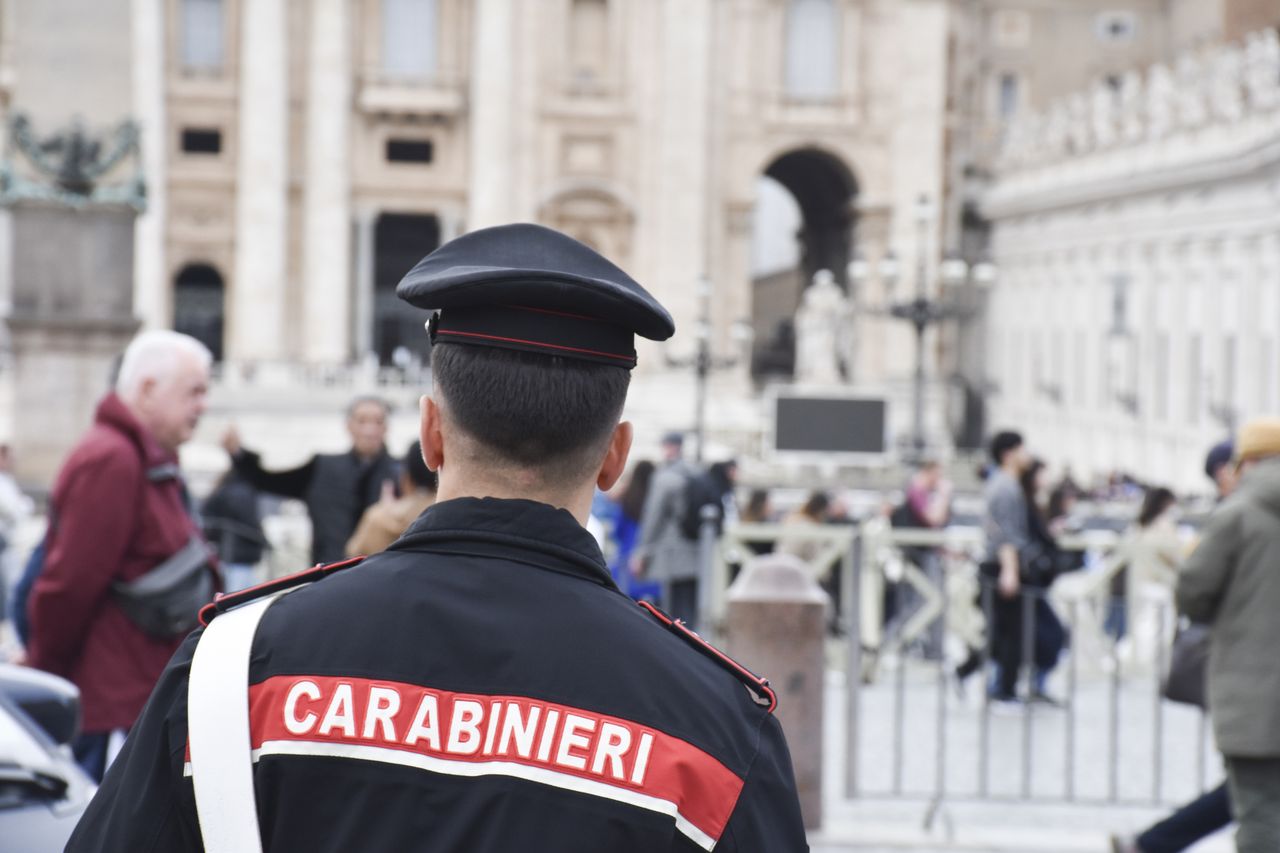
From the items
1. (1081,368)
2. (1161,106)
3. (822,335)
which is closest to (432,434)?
(822,335)

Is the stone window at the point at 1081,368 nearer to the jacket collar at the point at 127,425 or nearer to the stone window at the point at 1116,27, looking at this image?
the stone window at the point at 1116,27

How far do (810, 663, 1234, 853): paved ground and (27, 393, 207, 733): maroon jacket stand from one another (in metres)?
3.22

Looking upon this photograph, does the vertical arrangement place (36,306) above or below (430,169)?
below

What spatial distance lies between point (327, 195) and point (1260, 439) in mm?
40072

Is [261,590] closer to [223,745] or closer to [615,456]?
[223,745]

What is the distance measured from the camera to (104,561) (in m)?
4.84

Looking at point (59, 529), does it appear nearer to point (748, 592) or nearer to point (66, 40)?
point (748, 592)

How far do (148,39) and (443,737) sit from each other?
43.6 m

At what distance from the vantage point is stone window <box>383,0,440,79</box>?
148 feet

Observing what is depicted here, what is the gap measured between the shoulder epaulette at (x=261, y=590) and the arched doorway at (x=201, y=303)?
4504 cm

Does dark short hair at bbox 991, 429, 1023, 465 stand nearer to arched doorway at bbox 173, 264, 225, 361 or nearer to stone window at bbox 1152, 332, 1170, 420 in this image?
stone window at bbox 1152, 332, 1170, 420

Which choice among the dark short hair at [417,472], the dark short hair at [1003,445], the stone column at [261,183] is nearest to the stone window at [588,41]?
the stone column at [261,183]

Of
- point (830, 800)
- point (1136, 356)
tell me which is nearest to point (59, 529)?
point (830, 800)

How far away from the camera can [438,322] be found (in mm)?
2055
